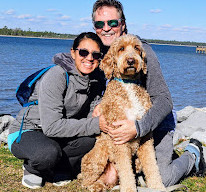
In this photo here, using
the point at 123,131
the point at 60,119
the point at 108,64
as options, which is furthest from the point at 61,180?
the point at 108,64

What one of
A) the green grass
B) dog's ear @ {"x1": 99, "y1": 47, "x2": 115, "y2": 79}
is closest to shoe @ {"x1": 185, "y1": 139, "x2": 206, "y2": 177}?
the green grass

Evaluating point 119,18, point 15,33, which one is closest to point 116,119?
point 119,18

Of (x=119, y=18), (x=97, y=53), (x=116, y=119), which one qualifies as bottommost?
(x=116, y=119)

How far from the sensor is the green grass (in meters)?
4.39

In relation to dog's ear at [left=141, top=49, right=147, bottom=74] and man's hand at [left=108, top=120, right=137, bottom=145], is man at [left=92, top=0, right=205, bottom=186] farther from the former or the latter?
dog's ear at [left=141, top=49, right=147, bottom=74]

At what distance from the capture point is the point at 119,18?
5.01 meters

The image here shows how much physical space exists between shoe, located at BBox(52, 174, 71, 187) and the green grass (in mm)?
59

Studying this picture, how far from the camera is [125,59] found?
4.00 m

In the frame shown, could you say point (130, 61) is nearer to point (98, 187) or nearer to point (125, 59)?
point (125, 59)

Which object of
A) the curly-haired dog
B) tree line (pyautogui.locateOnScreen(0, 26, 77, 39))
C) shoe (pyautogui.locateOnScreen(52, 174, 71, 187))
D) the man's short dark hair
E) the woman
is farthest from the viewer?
tree line (pyautogui.locateOnScreen(0, 26, 77, 39))

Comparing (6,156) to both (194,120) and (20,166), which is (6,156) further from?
(194,120)

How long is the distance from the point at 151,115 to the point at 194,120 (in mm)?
5438

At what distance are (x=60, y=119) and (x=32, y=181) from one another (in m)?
1.07

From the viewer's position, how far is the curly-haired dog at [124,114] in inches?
158
